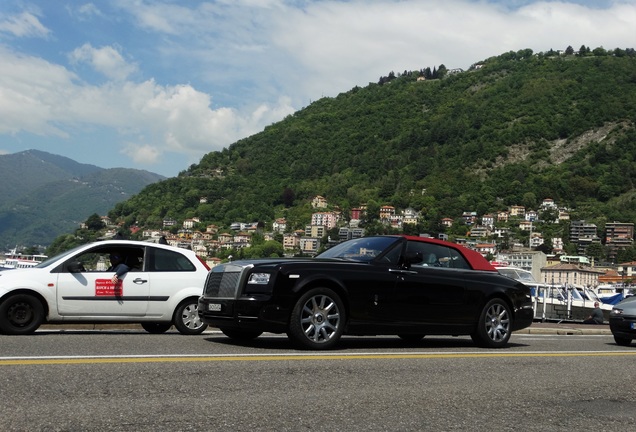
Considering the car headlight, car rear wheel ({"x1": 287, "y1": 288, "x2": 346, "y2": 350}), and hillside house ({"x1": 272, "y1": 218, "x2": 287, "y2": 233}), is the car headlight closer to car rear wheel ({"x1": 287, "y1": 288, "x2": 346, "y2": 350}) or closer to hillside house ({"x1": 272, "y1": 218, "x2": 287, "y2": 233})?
car rear wheel ({"x1": 287, "y1": 288, "x2": 346, "y2": 350})

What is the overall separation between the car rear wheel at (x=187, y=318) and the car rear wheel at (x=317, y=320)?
3227 millimetres

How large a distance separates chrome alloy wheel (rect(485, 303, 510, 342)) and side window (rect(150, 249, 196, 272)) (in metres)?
4.62

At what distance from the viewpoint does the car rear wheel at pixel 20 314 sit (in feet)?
35.8

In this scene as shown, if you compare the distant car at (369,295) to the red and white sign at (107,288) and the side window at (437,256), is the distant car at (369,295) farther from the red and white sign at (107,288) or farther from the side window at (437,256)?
the red and white sign at (107,288)

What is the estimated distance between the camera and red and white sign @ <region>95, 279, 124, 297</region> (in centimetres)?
1184

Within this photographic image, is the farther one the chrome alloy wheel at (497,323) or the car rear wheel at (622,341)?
the car rear wheel at (622,341)

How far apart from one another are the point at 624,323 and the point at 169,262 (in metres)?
7.77

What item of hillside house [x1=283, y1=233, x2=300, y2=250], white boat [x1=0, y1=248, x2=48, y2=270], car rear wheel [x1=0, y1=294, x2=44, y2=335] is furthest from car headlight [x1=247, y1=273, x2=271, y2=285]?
hillside house [x1=283, y1=233, x2=300, y2=250]


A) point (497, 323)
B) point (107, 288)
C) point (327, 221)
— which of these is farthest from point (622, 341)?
point (327, 221)

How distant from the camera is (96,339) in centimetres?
1023

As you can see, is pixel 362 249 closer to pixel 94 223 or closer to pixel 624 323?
pixel 624 323

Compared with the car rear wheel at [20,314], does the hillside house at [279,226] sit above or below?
above

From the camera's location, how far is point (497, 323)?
11625mm

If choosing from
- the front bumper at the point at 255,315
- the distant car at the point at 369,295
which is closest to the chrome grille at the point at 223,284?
the distant car at the point at 369,295
